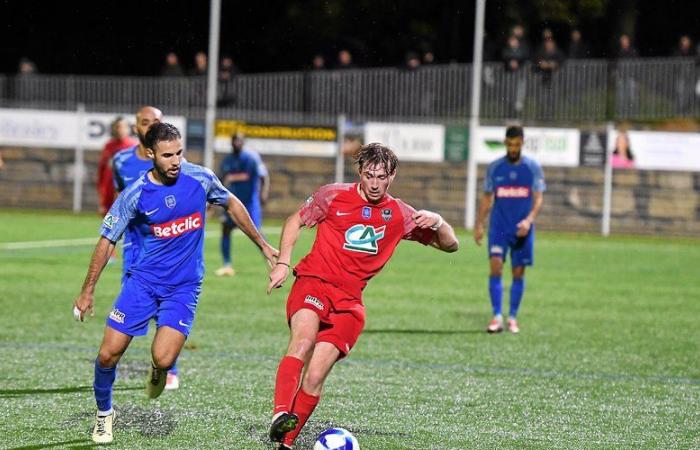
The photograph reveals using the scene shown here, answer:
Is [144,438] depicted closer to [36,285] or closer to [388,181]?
[388,181]

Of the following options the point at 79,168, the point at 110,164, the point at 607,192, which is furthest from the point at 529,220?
the point at 79,168

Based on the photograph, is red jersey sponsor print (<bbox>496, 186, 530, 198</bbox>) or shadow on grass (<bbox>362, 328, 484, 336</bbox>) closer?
shadow on grass (<bbox>362, 328, 484, 336</bbox>)

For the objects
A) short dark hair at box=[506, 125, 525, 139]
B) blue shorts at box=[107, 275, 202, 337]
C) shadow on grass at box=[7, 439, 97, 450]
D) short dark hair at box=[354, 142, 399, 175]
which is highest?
short dark hair at box=[506, 125, 525, 139]

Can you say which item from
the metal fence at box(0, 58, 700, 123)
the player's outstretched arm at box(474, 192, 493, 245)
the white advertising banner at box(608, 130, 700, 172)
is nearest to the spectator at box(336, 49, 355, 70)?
the metal fence at box(0, 58, 700, 123)

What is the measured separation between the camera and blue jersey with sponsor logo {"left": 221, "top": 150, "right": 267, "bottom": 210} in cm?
1816

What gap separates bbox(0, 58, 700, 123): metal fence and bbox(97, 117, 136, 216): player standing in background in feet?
38.9

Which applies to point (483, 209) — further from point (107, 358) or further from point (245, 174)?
point (107, 358)

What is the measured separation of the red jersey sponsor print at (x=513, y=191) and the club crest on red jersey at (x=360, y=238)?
6022mm

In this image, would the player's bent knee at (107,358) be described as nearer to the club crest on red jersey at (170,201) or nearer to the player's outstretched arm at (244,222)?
the club crest on red jersey at (170,201)

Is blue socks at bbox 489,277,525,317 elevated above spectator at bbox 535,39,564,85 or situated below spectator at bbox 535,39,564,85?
below

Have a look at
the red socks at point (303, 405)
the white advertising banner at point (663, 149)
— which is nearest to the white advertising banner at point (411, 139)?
the white advertising banner at point (663, 149)

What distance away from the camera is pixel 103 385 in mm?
7242

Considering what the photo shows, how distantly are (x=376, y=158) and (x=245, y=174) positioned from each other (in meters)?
11.5

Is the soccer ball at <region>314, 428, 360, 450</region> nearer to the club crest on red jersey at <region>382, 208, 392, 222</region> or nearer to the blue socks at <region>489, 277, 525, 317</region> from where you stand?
the club crest on red jersey at <region>382, 208, 392, 222</region>
